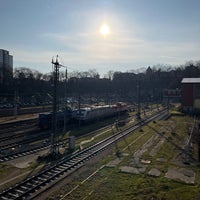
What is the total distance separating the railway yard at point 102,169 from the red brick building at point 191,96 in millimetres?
33544

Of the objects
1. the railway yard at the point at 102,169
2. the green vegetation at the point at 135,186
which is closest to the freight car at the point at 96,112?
the railway yard at the point at 102,169

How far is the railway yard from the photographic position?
45.2ft

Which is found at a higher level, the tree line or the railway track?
the tree line

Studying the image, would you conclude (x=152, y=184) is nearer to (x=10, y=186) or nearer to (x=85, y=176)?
(x=85, y=176)

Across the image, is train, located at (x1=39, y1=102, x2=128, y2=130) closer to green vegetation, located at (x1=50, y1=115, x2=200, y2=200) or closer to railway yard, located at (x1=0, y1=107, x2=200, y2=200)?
railway yard, located at (x1=0, y1=107, x2=200, y2=200)

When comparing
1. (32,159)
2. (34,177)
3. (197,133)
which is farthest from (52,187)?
(197,133)

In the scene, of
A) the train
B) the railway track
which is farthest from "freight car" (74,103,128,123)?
the railway track

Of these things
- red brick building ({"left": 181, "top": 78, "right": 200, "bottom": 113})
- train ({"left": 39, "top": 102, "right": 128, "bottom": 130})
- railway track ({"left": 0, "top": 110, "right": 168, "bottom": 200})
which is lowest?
railway track ({"left": 0, "top": 110, "right": 168, "bottom": 200})

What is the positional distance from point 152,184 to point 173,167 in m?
4.32

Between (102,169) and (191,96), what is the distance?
159 ft

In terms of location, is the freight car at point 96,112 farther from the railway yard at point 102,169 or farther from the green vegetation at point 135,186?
the green vegetation at point 135,186

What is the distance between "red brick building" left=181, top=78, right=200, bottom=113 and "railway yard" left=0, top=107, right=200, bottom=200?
110 ft

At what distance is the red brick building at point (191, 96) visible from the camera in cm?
6119

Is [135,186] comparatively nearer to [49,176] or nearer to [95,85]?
[49,176]
